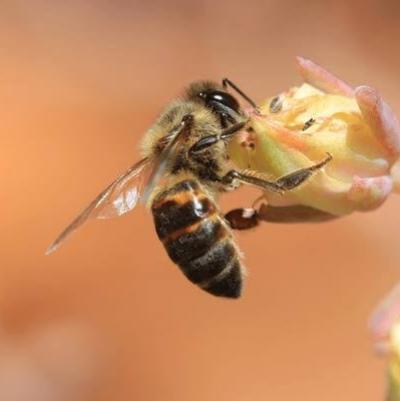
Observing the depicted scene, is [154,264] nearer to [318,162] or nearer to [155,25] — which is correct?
[155,25]

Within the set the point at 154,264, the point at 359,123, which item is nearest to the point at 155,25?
the point at 154,264

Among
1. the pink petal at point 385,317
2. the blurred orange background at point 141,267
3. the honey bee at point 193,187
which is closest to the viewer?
the pink petal at point 385,317

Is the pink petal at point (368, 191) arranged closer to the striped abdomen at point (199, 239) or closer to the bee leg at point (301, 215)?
the bee leg at point (301, 215)

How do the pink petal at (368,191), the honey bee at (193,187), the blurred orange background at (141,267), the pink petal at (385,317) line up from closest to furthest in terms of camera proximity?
the pink petal at (385,317) → the pink petal at (368,191) → the honey bee at (193,187) → the blurred orange background at (141,267)

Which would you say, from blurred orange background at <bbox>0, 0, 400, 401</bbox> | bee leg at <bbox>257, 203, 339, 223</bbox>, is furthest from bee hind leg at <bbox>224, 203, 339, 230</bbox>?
blurred orange background at <bbox>0, 0, 400, 401</bbox>

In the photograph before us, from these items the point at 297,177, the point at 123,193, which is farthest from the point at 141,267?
the point at 297,177

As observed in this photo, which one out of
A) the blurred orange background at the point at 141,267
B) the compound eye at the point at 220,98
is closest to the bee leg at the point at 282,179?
the compound eye at the point at 220,98

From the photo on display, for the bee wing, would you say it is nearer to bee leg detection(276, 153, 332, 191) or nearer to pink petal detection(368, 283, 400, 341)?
bee leg detection(276, 153, 332, 191)
